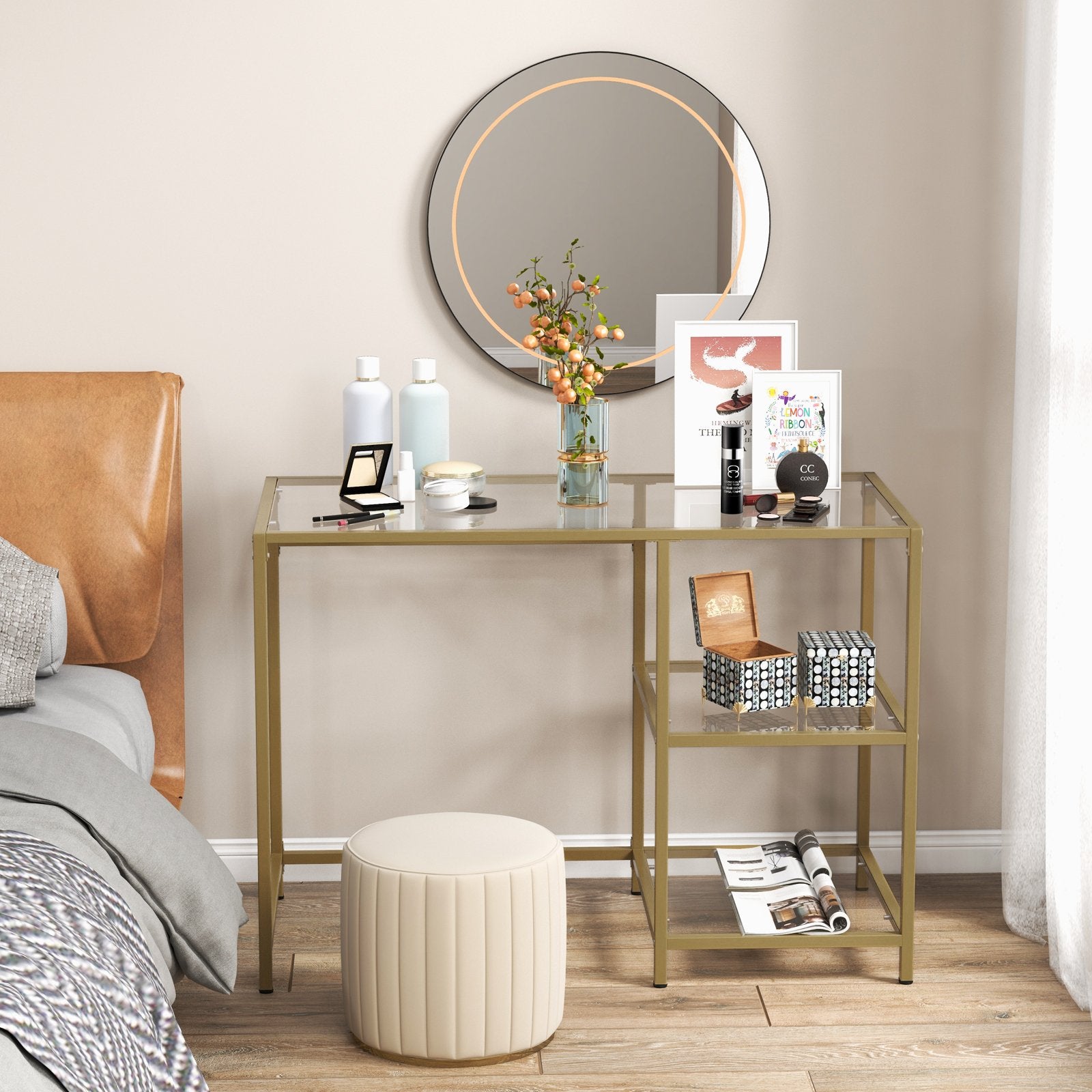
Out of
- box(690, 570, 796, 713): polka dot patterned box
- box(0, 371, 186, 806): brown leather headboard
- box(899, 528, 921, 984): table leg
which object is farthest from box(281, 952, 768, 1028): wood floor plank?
box(0, 371, 186, 806): brown leather headboard

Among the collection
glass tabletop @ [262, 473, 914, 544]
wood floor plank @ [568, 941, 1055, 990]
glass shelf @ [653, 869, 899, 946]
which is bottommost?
wood floor plank @ [568, 941, 1055, 990]

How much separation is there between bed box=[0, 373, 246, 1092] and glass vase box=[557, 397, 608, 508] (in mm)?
757

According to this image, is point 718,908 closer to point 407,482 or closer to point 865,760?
point 865,760

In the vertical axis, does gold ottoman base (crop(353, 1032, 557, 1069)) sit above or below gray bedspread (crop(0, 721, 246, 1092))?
below

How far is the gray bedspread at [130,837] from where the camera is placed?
179 cm

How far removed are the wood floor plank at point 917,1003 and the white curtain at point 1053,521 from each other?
0.06m

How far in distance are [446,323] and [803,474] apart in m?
0.78

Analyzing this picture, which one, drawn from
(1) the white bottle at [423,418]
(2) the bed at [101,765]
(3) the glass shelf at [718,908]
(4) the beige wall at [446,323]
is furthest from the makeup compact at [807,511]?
(2) the bed at [101,765]

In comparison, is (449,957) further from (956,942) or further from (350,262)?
(350,262)

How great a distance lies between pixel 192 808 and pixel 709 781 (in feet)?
3.61

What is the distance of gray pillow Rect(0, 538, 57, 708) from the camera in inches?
81.4

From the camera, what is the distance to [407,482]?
2.34 m

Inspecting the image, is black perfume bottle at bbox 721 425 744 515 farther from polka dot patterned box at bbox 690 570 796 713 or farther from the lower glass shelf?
the lower glass shelf

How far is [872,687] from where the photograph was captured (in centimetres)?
234
